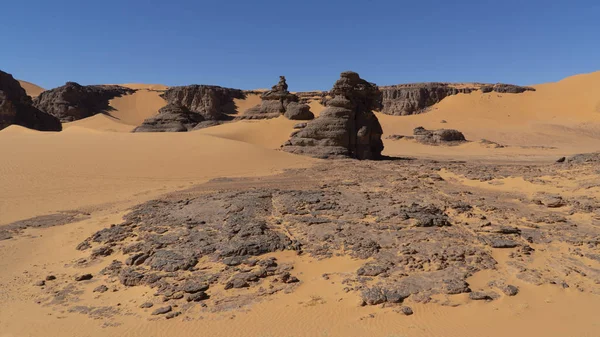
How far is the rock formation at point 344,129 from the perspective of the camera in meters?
20.5

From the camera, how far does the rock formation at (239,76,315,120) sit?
3041 centimetres

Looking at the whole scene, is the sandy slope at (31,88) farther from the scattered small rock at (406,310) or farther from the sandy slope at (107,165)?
the scattered small rock at (406,310)

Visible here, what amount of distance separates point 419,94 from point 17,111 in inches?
2065

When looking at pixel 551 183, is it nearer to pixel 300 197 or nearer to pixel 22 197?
pixel 300 197

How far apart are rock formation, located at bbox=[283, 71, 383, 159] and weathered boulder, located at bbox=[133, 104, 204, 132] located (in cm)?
1394

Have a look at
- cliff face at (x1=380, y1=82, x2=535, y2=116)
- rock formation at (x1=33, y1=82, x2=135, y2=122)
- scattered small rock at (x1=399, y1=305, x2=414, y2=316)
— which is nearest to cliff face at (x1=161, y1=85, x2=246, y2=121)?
rock formation at (x1=33, y1=82, x2=135, y2=122)

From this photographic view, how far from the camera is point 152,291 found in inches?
200

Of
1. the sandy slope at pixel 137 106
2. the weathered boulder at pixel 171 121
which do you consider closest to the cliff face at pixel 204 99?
the sandy slope at pixel 137 106

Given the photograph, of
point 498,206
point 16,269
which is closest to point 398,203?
point 498,206

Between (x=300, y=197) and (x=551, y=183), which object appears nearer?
(x=300, y=197)

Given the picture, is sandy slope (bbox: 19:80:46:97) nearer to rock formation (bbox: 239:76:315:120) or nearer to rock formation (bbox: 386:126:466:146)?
rock formation (bbox: 239:76:315:120)

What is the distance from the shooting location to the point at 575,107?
5334 centimetres

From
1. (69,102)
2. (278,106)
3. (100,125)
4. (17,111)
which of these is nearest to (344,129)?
(278,106)

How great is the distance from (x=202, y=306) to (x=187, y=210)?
14.4ft
